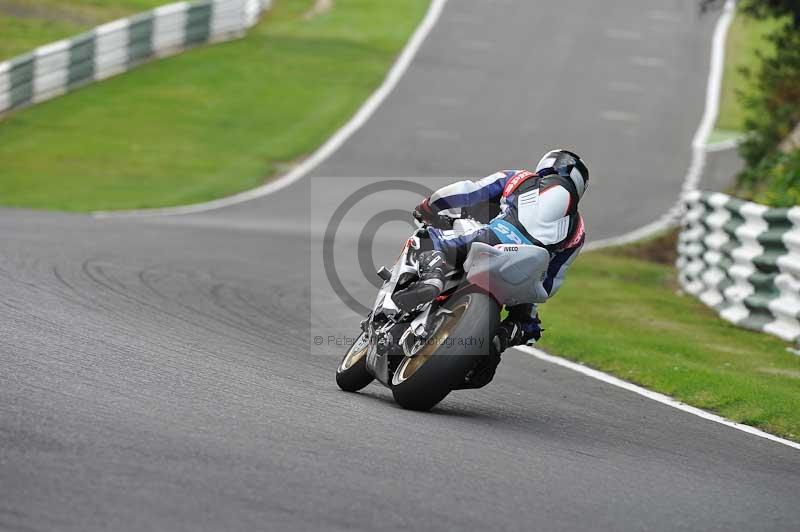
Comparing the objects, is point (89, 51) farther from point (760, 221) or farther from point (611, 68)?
point (760, 221)

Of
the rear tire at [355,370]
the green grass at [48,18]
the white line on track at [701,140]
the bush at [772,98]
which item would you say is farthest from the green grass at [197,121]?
the rear tire at [355,370]

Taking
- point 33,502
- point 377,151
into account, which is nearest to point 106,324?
point 33,502

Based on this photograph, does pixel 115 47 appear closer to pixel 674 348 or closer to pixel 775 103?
pixel 775 103

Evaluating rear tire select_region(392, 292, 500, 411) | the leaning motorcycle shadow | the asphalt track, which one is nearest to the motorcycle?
rear tire select_region(392, 292, 500, 411)

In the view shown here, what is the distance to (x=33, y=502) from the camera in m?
4.63

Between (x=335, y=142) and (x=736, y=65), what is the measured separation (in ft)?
48.3

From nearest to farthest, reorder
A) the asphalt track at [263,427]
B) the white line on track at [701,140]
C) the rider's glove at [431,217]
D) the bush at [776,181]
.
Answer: the asphalt track at [263,427] < the rider's glove at [431,217] < the bush at [776,181] < the white line on track at [701,140]

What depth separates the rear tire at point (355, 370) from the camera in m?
8.05

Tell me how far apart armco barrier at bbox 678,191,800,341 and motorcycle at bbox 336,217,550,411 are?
6133mm

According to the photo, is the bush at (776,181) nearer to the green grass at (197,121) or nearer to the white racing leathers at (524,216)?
the white racing leathers at (524,216)

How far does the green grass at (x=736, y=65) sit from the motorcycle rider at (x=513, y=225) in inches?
897

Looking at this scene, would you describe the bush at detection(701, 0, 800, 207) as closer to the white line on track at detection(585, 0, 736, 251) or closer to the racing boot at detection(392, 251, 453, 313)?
the white line on track at detection(585, 0, 736, 251)

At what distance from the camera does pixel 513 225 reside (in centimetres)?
734

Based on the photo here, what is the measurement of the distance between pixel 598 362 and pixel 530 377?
42.9 inches
